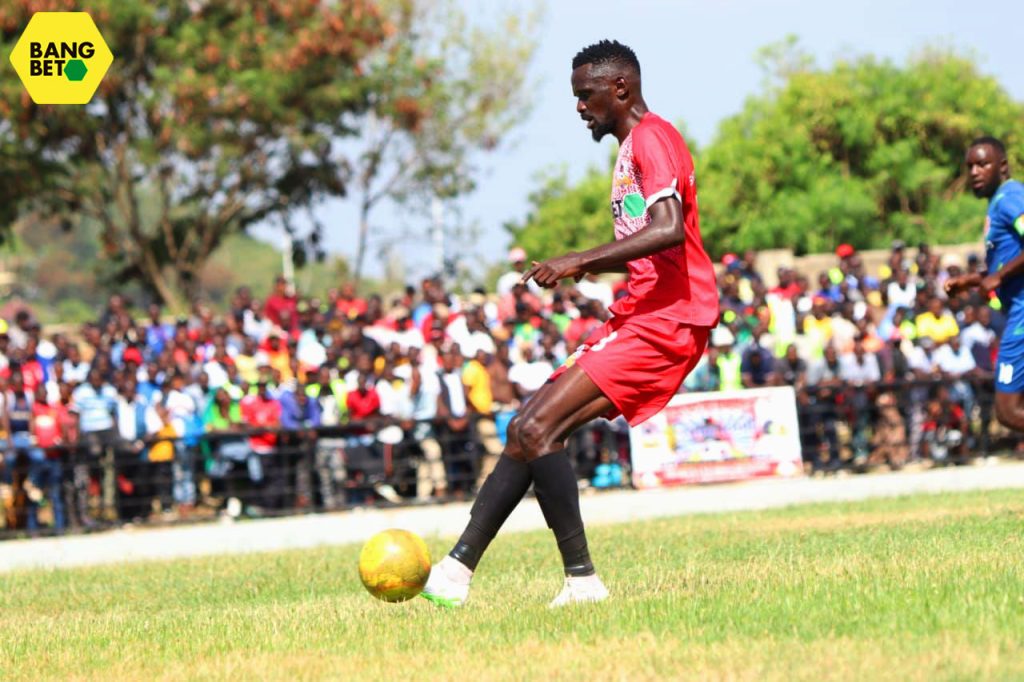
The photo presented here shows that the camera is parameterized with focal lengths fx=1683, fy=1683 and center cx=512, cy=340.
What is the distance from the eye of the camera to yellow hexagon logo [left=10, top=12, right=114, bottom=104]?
2795 cm

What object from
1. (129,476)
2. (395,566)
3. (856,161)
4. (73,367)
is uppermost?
(856,161)

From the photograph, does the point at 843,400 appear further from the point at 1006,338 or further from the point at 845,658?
the point at 845,658

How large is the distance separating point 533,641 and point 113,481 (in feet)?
39.0

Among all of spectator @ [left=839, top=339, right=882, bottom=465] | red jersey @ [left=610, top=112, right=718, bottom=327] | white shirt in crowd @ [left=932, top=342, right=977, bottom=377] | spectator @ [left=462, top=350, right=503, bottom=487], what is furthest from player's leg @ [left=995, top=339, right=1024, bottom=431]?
white shirt in crowd @ [left=932, top=342, right=977, bottom=377]

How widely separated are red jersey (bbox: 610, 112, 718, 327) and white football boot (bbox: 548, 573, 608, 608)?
1.17 metres

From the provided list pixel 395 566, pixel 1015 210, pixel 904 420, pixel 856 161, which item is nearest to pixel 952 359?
pixel 904 420

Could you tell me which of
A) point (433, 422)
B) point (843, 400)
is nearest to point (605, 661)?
point (433, 422)

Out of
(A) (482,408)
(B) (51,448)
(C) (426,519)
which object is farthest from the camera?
(A) (482,408)

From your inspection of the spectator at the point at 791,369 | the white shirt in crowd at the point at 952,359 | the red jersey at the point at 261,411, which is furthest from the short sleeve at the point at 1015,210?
the white shirt in crowd at the point at 952,359

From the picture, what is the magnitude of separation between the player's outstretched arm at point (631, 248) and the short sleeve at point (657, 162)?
5cm

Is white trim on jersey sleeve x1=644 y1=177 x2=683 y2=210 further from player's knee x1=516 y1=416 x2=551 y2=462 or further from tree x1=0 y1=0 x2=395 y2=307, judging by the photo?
tree x1=0 y1=0 x2=395 y2=307

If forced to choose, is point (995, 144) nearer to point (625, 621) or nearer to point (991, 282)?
point (991, 282)

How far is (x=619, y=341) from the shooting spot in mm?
7176

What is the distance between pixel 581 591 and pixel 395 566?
821 mm
